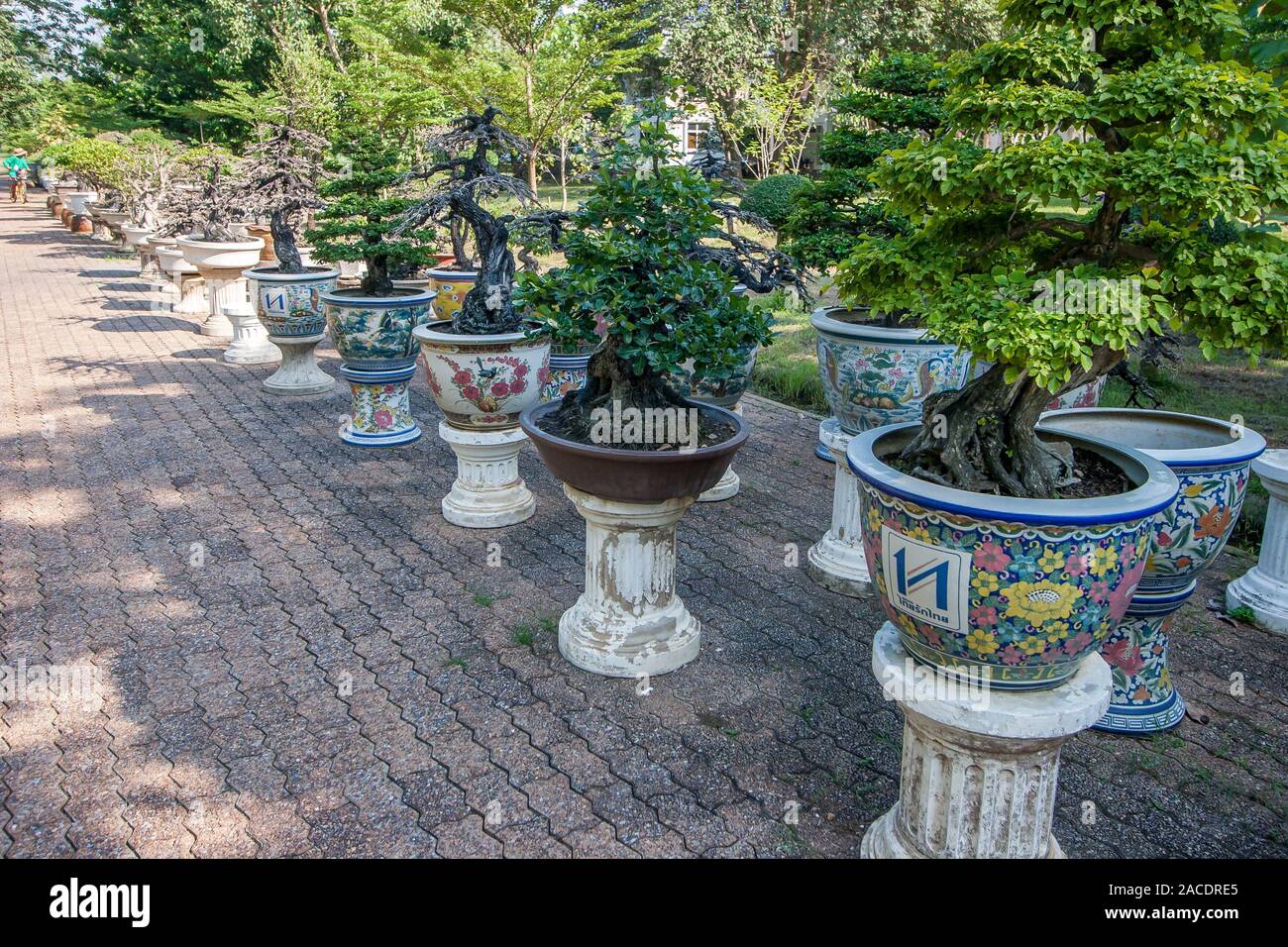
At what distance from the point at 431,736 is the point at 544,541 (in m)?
1.78

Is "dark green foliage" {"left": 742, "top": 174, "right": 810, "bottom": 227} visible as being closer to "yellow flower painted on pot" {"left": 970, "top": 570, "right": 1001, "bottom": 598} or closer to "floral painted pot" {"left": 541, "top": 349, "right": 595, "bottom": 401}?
"floral painted pot" {"left": 541, "top": 349, "right": 595, "bottom": 401}

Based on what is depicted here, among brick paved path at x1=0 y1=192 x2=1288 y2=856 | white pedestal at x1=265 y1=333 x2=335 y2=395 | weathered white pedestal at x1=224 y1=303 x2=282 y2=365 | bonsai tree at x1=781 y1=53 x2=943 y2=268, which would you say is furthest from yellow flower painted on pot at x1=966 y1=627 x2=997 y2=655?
weathered white pedestal at x1=224 y1=303 x2=282 y2=365

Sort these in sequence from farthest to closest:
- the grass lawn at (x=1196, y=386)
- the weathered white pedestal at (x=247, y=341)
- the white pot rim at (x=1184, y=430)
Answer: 1. the weathered white pedestal at (x=247, y=341)
2. the grass lawn at (x=1196, y=386)
3. the white pot rim at (x=1184, y=430)

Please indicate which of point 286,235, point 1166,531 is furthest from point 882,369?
point 286,235

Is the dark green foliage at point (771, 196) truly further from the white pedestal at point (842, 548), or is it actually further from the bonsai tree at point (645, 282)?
the bonsai tree at point (645, 282)

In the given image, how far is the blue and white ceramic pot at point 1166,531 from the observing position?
3.03 meters

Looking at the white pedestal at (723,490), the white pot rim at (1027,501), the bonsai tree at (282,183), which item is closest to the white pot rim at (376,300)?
the bonsai tree at (282,183)

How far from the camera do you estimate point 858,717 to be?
3.27 meters

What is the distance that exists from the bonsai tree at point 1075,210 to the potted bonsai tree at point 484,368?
270 cm

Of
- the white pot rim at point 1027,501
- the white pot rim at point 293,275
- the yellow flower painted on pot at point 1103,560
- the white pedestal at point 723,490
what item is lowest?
the white pedestal at point 723,490

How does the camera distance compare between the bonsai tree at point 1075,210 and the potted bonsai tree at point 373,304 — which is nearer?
the bonsai tree at point 1075,210

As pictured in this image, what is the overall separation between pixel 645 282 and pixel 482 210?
2493 millimetres

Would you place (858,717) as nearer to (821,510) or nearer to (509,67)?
(821,510)
